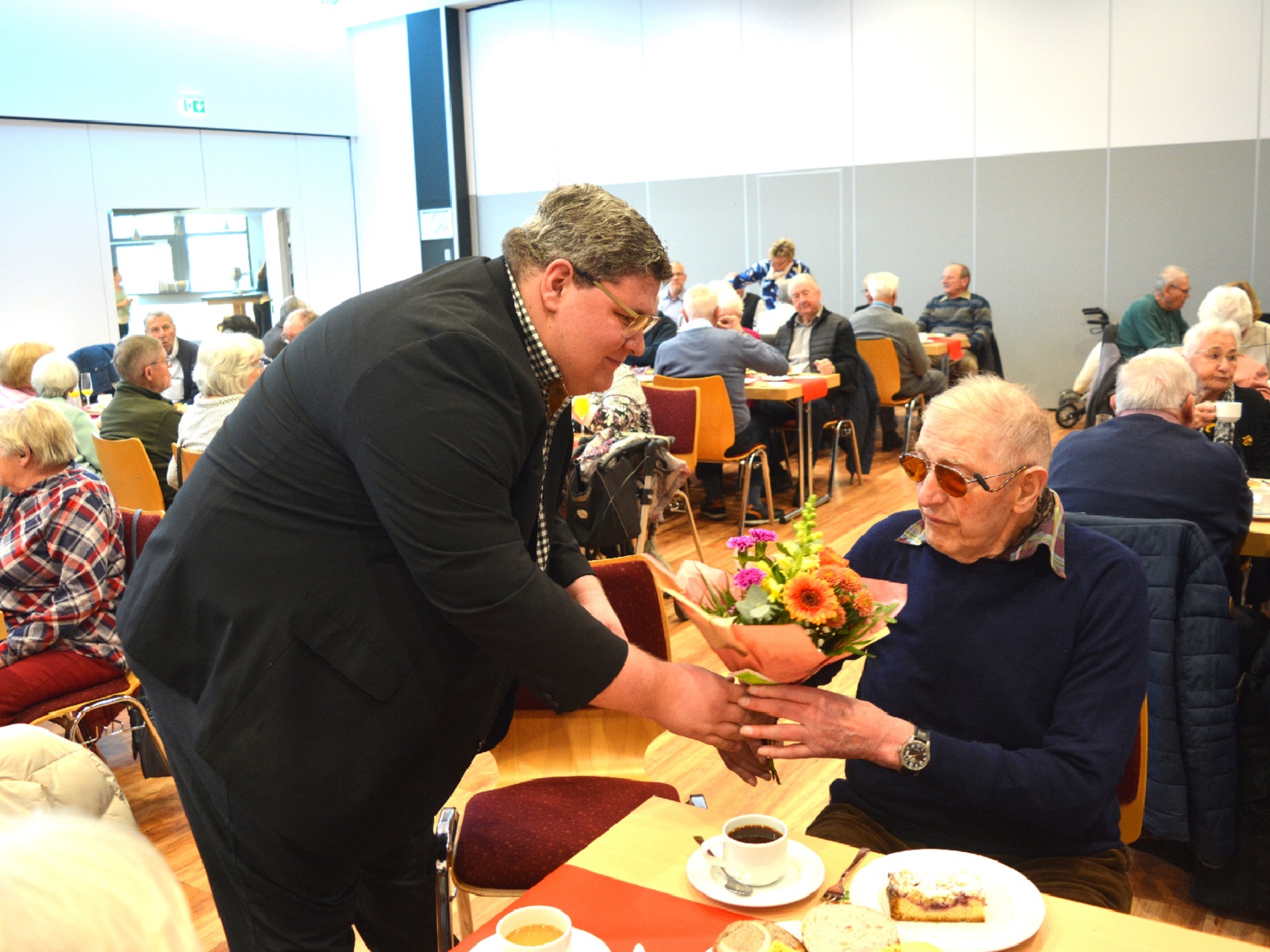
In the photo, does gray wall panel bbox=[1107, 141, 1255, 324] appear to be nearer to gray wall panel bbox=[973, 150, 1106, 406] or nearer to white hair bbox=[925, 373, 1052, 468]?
gray wall panel bbox=[973, 150, 1106, 406]

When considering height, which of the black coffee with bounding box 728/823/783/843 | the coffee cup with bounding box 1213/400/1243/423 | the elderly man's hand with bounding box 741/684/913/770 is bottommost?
the black coffee with bounding box 728/823/783/843

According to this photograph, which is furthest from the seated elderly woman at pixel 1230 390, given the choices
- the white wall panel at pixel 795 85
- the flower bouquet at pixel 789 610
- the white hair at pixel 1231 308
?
the white wall panel at pixel 795 85

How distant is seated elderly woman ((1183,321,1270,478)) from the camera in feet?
13.8

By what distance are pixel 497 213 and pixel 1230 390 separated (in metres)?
10.6

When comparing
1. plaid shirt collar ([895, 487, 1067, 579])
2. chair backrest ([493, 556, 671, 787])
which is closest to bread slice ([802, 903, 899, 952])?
plaid shirt collar ([895, 487, 1067, 579])

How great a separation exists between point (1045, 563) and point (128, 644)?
4.75ft

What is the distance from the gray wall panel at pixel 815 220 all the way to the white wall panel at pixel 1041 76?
1531 millimetres

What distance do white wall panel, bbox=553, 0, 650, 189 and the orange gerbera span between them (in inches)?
439

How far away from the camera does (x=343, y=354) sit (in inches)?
54.9

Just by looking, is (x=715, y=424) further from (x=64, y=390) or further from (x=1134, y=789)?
(x=1134, y=789)

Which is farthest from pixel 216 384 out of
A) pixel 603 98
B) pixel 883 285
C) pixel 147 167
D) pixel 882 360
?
pixel 603 98

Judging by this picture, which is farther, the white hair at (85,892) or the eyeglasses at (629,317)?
the eyeglasses at (629,317)

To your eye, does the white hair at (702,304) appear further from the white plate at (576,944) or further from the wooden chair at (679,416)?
the white plate at (576,944)

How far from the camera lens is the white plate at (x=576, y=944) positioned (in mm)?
1223
